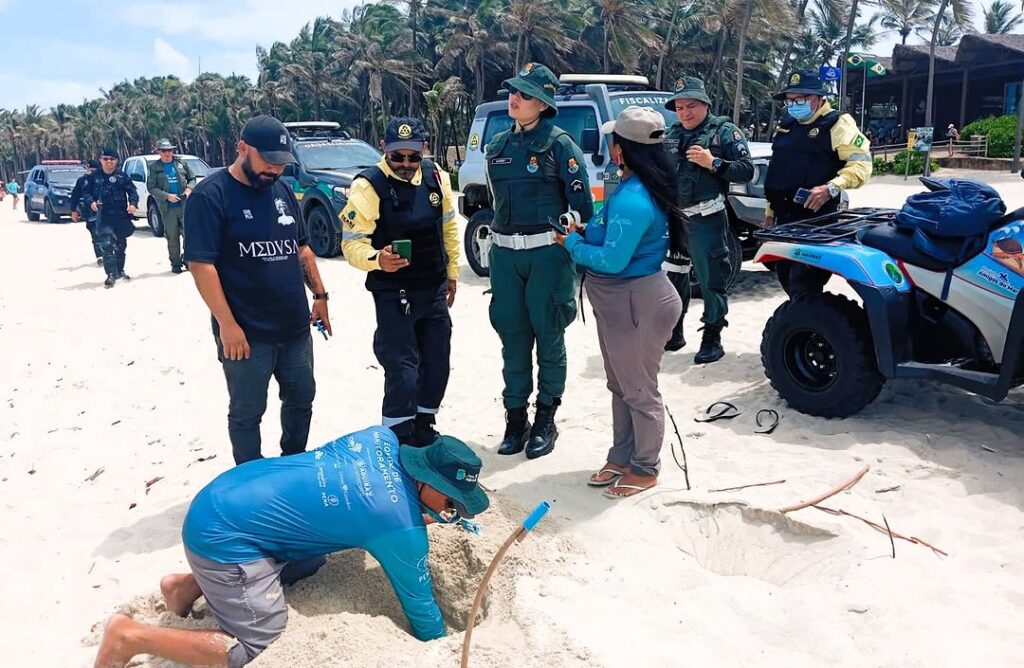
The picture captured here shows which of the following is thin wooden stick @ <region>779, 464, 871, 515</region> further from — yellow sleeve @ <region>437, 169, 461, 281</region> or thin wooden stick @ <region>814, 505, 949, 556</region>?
yellow sleeve @ <region>437, 169, 461, 281</region>

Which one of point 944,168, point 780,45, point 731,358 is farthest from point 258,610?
point 780,45

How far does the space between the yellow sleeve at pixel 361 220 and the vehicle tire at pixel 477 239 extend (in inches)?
210

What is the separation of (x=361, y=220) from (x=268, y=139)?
29.9 inches

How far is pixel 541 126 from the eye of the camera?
4371mm

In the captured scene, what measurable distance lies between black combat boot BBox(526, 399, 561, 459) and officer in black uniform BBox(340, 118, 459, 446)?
1.97 ft

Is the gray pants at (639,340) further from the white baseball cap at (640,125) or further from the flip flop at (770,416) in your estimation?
the flip flop at (770,416)

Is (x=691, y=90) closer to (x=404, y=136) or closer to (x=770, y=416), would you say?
(x=770, y=416)

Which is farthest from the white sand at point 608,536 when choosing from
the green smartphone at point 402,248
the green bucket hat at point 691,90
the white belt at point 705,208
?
the green bucket hat at point 691,90

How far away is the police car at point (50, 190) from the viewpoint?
22062 mm

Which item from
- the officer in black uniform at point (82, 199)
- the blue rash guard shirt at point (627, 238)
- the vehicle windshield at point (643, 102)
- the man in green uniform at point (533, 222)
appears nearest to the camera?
the blue rash guard shirt at point (627, 238)

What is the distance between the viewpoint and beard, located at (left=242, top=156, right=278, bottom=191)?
143 inches

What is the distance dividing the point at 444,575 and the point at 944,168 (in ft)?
78.2

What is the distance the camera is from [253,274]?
12.1 feet

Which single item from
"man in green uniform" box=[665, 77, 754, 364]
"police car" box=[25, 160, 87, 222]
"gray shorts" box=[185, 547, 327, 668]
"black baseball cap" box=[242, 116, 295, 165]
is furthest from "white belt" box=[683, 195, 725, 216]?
"police car" box=[25, 160, 87, 222]
